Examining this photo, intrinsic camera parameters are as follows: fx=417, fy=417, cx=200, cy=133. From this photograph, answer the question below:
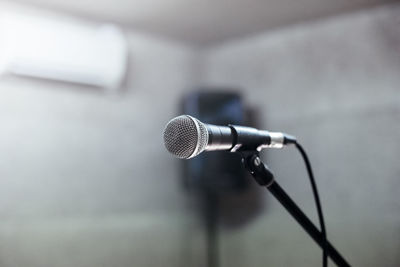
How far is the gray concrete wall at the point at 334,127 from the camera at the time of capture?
1.85 meters

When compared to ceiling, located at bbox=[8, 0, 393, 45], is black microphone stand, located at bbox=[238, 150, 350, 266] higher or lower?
lower

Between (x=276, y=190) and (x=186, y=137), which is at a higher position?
(x=186, y=137)

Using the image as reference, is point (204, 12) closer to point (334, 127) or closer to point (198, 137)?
point (334, 127)

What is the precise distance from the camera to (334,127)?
2.03m

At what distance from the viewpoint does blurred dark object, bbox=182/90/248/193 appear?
2.14 m

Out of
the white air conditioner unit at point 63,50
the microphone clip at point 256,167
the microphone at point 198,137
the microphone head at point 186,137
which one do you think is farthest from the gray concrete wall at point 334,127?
the microphone head at point 186,137

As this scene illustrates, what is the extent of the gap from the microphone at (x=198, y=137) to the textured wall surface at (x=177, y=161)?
1141mm

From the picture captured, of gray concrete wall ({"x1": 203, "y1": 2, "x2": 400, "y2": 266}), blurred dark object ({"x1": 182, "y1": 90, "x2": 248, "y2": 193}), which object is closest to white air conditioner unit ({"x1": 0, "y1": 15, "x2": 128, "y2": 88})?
blurred dark object ({"x1": 182, "y1": 90, "x2": 248, "y2": 193})

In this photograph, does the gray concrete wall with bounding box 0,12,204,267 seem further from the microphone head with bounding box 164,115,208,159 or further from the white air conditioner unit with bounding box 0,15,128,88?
the microphone head with bounding box 164,115,208,159

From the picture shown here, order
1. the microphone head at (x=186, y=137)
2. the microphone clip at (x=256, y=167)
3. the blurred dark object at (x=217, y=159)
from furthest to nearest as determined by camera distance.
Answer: the blurred dark object at (x=217, y=159) → the microphone clip at (x=256, y=167) → the microphone head at (x=186, y=137)

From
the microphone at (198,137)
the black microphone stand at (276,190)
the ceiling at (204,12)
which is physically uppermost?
the ceiling at (204,12)

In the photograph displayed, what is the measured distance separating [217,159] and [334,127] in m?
0.60

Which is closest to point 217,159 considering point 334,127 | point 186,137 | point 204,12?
point 334,127

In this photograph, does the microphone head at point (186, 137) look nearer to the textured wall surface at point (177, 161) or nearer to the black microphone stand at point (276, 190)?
the black microphone stand at point (276, 190)
